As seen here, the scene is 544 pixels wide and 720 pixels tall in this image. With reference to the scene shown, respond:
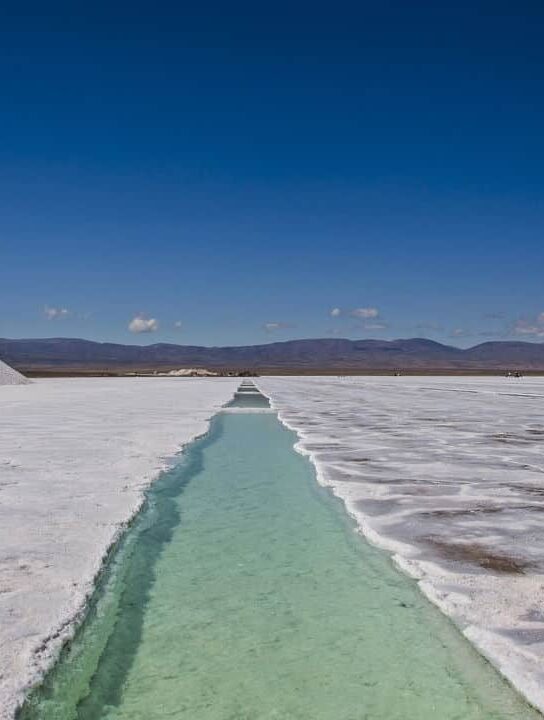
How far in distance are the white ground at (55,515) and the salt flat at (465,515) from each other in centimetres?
180

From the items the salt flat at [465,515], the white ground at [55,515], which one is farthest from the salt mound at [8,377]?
the salt flat at [465,515]

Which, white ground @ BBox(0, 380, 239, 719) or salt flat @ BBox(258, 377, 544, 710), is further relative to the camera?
salt flat @ BBox(258, 377, 544, 710)

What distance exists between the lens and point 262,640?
3.13m

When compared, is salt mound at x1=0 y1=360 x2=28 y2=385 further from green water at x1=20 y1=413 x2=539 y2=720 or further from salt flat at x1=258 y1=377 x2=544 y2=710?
green water at x1=20 y1=413 x2=539 y2=720

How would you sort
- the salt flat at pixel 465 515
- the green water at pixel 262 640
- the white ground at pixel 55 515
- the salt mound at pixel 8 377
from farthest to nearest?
the salt mound at pixel 8 377, the salt flat at pixel 465 515, the white ground at pixel 55 515, the green water at pixel 262 640

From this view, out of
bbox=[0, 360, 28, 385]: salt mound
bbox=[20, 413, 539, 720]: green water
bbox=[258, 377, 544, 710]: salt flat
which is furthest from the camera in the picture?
bbox=[0, 360, 28, 385]: salt mound

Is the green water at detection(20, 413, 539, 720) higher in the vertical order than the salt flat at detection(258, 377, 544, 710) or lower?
lower

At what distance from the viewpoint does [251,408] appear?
1916cm

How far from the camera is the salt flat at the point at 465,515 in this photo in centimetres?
313

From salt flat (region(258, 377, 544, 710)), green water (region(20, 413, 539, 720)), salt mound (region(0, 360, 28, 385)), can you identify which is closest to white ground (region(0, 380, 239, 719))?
green water (region(20, 413, 539, 720))

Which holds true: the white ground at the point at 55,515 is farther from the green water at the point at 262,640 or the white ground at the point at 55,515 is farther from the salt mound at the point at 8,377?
the salt mound at the point at 8,377

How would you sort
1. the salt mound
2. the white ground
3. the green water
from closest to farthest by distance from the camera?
the green water, the white ground, the salt mound

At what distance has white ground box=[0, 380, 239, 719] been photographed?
9.59 feet

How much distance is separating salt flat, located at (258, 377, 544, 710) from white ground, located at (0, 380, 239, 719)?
5.90 ft
